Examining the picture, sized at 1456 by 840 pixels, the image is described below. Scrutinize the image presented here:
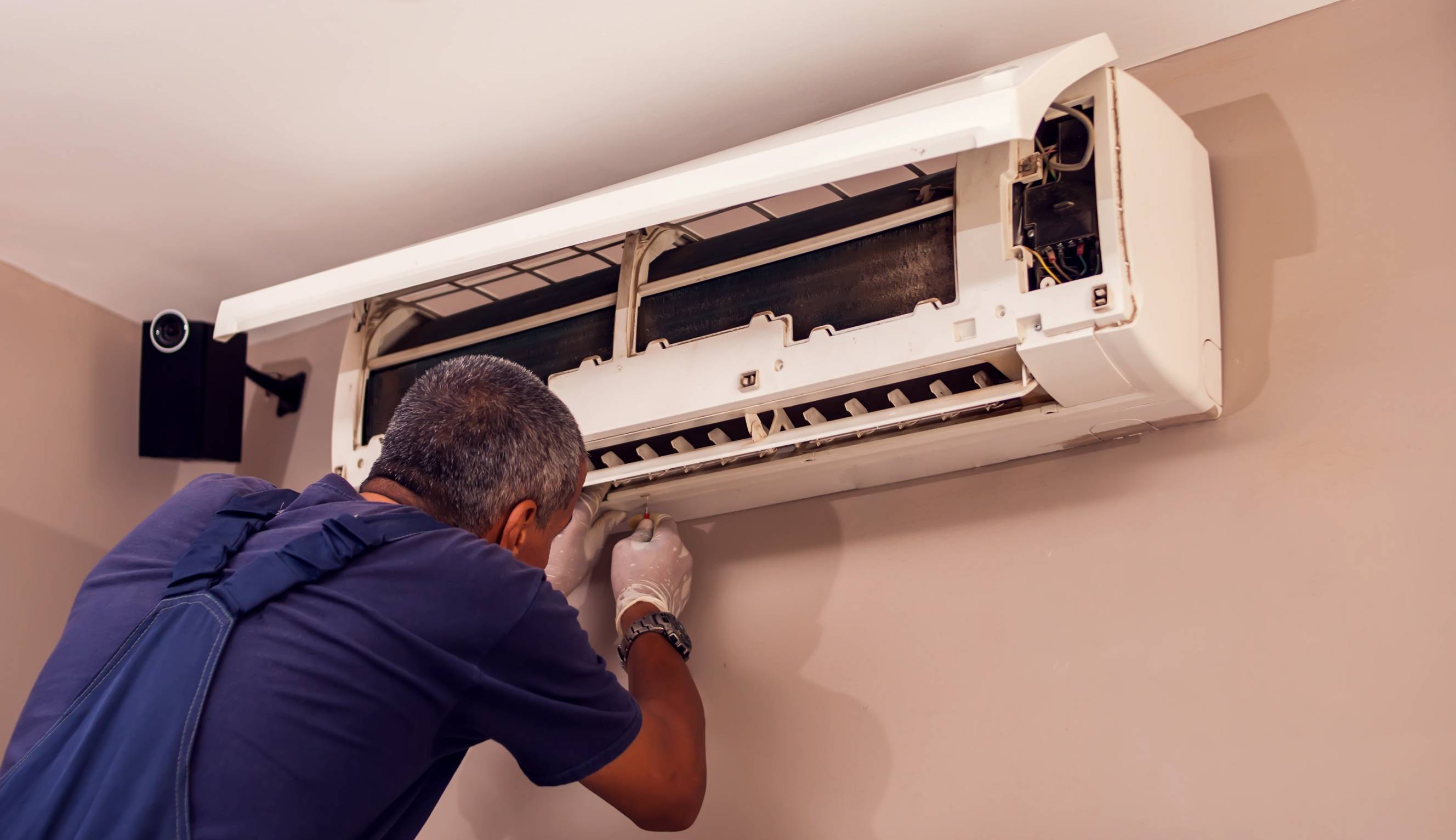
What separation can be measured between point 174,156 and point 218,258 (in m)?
0.35

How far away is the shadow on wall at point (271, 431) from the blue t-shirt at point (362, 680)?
1072mm

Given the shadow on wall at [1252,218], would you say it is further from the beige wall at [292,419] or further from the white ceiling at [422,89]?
the beige wall at [292,419]

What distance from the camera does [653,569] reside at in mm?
1627

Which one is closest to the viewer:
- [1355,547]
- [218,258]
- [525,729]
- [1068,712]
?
[525,729]

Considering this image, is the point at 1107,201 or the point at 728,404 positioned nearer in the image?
the point at 1107,201

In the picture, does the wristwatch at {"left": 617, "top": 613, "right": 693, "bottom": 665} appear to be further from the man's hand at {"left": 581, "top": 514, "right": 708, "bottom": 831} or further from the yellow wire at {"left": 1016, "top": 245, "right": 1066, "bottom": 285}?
the yellow wire at {"left": 1016, "top": 245, "right": 1066, "bottom": 285}

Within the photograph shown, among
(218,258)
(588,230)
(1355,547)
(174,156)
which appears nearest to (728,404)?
(588,230)

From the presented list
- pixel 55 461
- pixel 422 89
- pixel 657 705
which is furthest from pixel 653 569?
pixel 55 461

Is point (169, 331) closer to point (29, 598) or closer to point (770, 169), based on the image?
point (29, 598)

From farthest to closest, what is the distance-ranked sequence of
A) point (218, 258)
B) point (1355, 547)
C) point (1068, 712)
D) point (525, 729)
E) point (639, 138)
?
point (218, 258), point (639, 138), point (1068, 712), point (1355, 547), point (525, 729)

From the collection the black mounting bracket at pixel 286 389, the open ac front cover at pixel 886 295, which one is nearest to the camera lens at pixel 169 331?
the black mounting bracket at pixel 286 389

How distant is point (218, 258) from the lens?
208 cm

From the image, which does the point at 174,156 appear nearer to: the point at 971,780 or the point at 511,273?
the point at 511,273

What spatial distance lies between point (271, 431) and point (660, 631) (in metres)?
1.19
